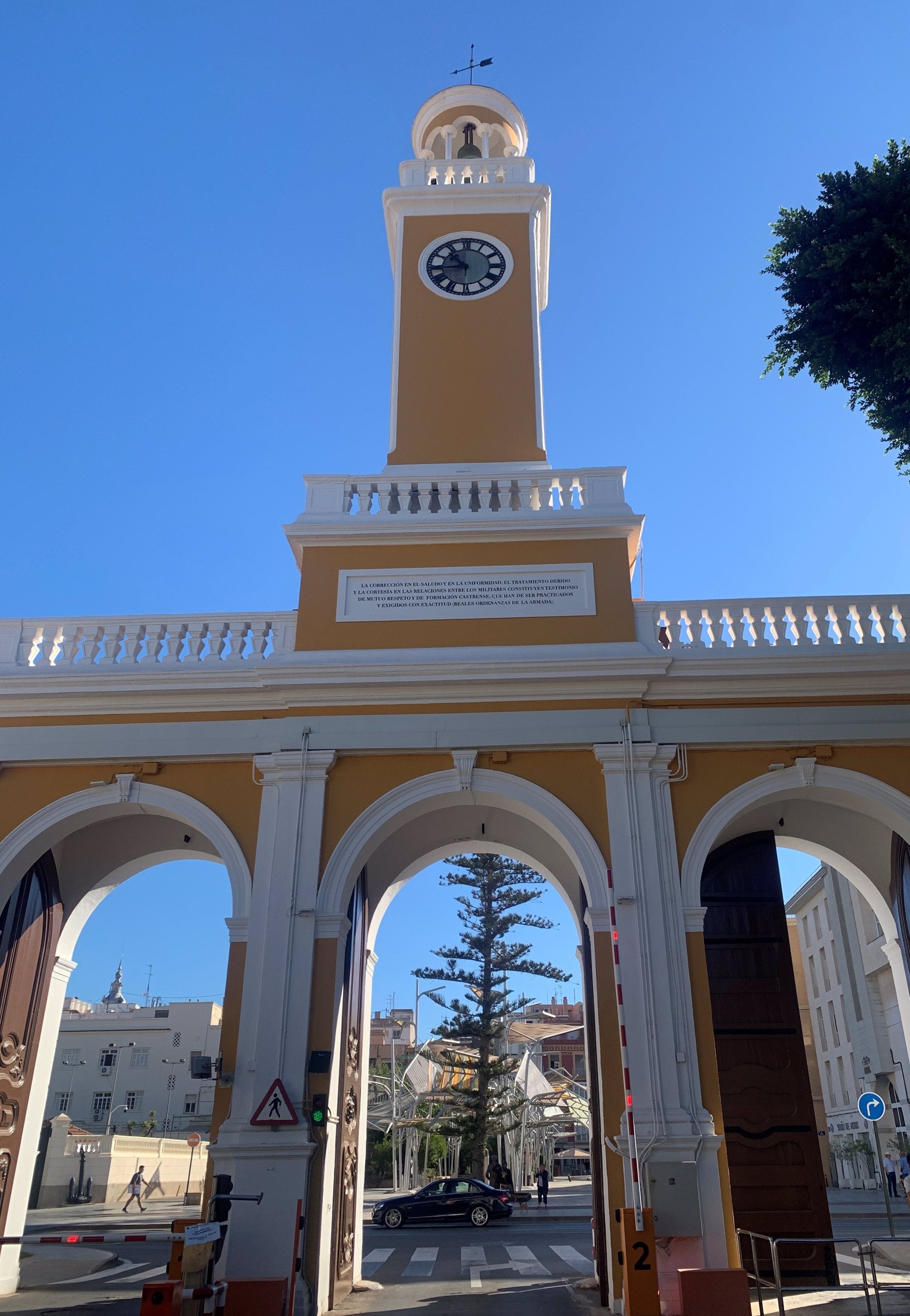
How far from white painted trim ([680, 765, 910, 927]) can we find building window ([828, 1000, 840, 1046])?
29429mm

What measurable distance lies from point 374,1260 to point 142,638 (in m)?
7.81

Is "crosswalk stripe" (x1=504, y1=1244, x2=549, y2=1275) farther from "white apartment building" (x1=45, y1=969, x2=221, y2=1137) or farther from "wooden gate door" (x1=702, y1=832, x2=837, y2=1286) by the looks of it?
"white apartment building" (x1=45, y1=969, x2=221, y2=1137)

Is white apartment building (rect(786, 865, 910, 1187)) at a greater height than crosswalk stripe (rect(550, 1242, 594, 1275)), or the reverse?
white apartment building (rect(786, 865, 910, 1187))

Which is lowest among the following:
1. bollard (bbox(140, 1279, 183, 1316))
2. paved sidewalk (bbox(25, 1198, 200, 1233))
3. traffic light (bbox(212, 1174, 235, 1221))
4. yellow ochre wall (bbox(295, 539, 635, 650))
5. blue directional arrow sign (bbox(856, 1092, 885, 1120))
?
bollard (bbox(140, 1279, 183, 1316))

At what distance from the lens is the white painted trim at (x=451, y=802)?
30.5ft

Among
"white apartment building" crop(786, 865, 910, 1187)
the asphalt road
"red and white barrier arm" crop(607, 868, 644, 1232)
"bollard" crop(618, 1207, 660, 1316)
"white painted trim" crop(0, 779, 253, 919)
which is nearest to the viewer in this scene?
"bollard" crop(618, 1207, 660, 1316)

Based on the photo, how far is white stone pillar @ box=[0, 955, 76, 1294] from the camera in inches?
357

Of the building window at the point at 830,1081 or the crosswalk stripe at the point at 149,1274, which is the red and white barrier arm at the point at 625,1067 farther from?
the building window at the point at 830,1081

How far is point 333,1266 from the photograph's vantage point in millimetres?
8625

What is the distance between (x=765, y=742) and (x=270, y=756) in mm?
4821

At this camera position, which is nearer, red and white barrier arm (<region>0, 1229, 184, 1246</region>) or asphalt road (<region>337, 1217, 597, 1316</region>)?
red and white barrier arm (<region>0, 1229, 184, 1246</region>)

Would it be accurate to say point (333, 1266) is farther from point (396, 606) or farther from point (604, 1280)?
point (396, 606)

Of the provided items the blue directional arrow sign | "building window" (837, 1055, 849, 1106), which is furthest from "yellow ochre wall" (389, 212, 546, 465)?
"building window" (837, 1055, 849, 1106)

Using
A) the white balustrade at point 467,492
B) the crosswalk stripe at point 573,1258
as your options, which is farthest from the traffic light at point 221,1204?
the white balustrade at point 467,492
